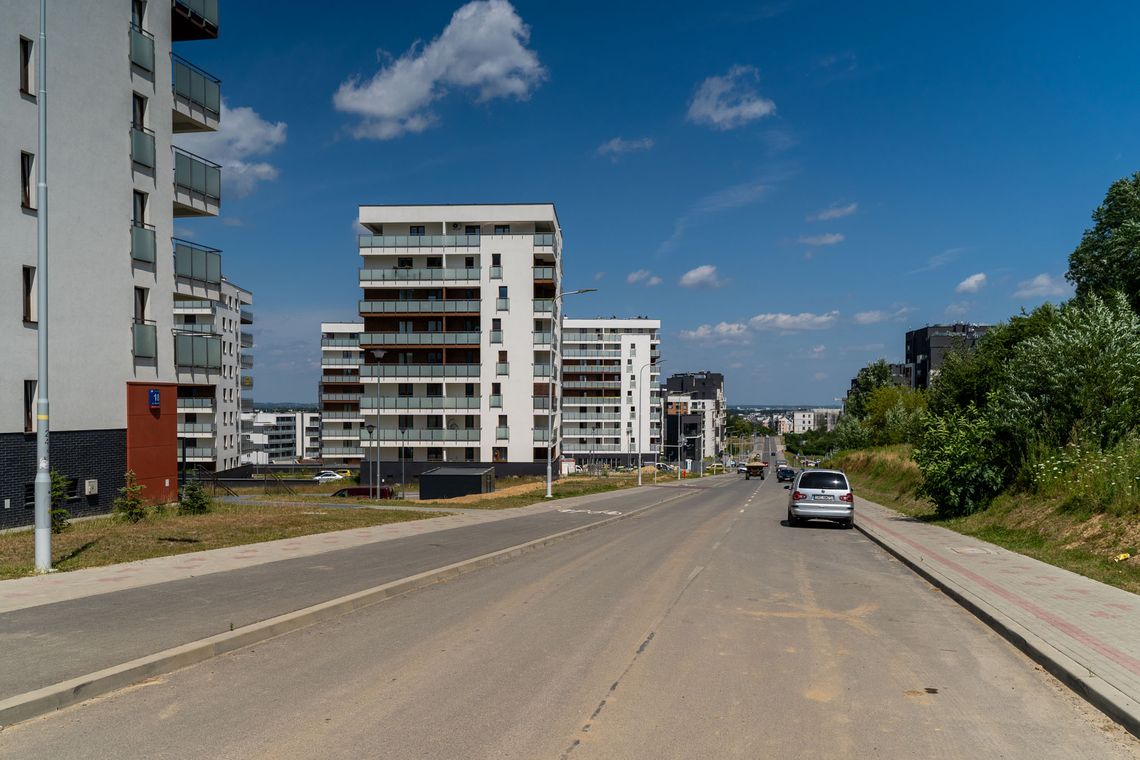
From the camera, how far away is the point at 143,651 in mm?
7395

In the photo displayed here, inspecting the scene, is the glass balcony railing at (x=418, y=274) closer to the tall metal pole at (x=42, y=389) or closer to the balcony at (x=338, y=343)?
the balcony at (x=338, y=343)

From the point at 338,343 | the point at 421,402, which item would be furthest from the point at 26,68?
the point at 338,343

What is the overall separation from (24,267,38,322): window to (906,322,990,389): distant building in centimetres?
13163

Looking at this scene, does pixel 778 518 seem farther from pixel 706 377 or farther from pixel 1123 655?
pixel 706 377

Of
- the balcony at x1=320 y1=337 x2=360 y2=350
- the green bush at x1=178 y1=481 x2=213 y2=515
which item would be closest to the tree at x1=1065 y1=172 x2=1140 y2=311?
the green bush at x1=178 y1=481 x2=213 y2=515

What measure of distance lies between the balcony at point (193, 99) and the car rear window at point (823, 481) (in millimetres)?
23358

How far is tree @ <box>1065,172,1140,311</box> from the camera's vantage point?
45188mm

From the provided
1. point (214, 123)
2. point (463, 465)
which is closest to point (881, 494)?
point (463, 465)

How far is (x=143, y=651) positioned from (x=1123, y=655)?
911 centimetres

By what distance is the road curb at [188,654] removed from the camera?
19.6 feet

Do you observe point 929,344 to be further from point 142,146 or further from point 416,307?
point 142,146

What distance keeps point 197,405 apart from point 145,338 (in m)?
50.3

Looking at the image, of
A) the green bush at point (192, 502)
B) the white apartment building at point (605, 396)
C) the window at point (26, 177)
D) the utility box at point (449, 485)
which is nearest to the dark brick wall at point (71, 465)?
the green bush at point (192, 502)

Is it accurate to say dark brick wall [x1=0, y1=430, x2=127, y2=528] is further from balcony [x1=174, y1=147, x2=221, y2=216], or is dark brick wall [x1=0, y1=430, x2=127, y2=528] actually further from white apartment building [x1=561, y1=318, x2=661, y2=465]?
white apartment building [x1=561, y1=318, x2=661, y2=465]
